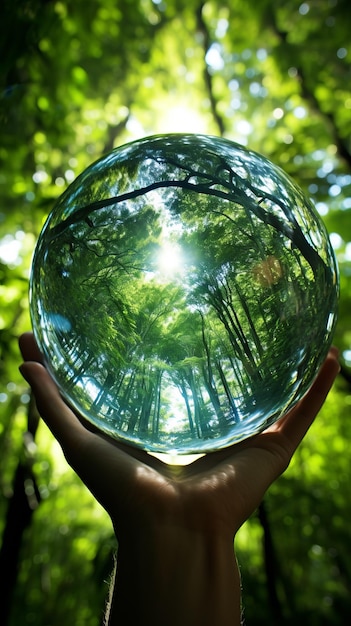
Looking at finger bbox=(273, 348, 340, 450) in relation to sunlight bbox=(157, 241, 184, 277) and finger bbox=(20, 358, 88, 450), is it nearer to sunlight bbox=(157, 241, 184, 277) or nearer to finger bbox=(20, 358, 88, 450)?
finger bbox=(20, 358, 88, 450)

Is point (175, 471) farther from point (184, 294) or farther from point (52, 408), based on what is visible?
point (184, 294)

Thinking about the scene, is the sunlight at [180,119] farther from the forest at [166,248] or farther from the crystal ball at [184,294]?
the crystal ball at [184,294]

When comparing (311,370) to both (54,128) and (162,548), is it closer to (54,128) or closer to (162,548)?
Result: (162,548)

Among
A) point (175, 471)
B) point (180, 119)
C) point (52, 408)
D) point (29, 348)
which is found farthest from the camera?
point (180, 119)

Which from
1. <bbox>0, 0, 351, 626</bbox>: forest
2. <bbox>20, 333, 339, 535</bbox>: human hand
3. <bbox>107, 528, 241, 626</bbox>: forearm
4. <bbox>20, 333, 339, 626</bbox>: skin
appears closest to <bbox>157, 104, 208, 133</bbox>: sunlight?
<bbox>0, 0, 351, 626</bbox>: forest

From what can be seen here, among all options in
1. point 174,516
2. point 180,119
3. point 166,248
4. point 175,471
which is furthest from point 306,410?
point 180,119

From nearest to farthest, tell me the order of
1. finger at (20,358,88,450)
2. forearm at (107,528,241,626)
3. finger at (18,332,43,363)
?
forearm at (107,528,241,626) < finger at (20,358,88,450) < finger at (18,332,43,363)
